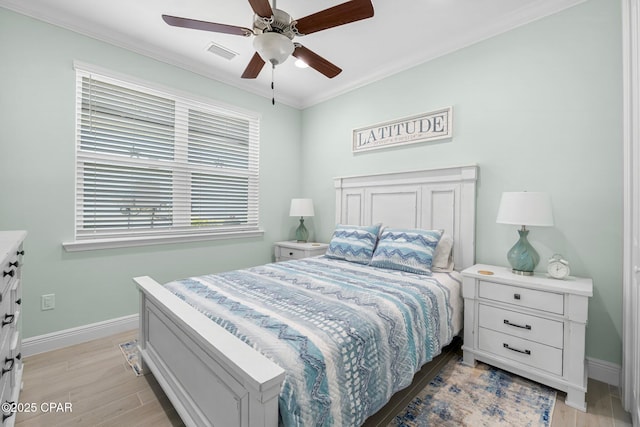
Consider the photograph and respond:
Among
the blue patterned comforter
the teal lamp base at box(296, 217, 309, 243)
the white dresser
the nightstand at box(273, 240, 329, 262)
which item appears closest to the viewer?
the blue patterned comforter

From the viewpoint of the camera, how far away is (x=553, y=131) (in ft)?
7.18

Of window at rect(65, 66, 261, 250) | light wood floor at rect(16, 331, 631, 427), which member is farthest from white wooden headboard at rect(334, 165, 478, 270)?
window at rect(65, 66, 261, 250)

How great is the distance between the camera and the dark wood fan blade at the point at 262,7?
152 cm

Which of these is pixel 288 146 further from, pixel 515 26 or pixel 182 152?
pixel 515 26

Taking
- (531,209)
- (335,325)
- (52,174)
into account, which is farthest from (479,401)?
(52,174)

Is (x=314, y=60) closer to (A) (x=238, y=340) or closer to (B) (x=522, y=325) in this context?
(A) (x=238, y=340)

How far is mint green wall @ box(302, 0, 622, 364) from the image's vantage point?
1.98m

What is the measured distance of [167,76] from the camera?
297 cm

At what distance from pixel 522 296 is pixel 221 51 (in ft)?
11.1

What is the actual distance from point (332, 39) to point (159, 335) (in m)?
2.79

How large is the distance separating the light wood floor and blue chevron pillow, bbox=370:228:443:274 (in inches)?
46.1

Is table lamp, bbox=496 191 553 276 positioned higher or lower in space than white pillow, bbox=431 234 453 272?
higher

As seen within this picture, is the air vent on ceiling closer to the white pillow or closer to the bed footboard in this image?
the bed footboard

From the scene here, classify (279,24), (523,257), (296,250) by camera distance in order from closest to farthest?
(279,24) → (523,257) → (296,250)
